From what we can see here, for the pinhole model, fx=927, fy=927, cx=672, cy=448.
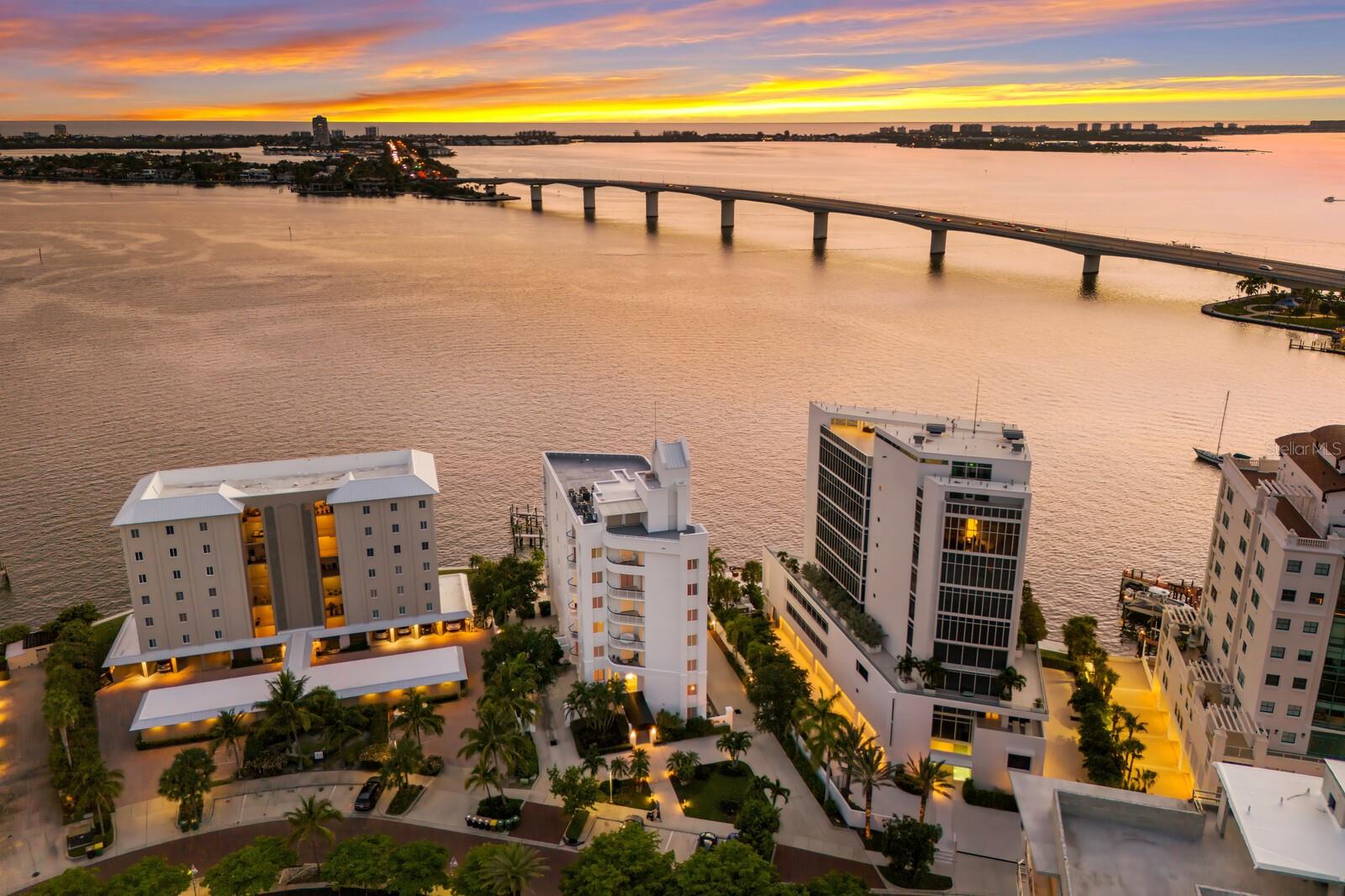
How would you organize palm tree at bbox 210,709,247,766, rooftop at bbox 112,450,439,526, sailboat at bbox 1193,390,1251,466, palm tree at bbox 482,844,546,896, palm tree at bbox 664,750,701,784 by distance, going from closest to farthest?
Answer: palm tree at bbox 482,844,546,896
palm tree at bbox 664,750,701,784
palm tree at bbox 210,709,247,766
rooftop at bbox 112,450,439,526
sailboat at bbox 1193,390,1251,466

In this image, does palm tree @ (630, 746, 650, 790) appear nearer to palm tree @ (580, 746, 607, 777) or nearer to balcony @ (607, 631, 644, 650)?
palm tree @ (580, 746, 607, 777)

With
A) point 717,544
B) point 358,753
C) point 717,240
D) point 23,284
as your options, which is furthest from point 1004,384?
point 23,284

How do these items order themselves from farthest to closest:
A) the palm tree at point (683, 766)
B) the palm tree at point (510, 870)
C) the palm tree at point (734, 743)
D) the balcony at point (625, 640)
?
the balcony at point (625, 640), the palm tree at point (734, 743), the palm tree at point (683, 766), the palm tree at point (510, 870)

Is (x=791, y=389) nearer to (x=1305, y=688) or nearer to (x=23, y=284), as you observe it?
(x=1305, y=688)

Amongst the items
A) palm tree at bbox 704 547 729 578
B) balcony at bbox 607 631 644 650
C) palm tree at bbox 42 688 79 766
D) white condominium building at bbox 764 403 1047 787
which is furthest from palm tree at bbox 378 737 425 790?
palm tree at bbox 704 547 729 578

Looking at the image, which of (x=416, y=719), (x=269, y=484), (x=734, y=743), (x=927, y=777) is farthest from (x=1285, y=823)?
→ (x=269, y=484)

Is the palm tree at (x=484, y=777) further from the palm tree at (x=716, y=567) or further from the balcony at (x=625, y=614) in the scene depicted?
the palm tree at (x=716, y=567)

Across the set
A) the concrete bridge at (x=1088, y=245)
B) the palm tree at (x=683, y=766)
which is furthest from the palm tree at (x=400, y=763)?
the concrete bridge at (x=1088, y=245)
